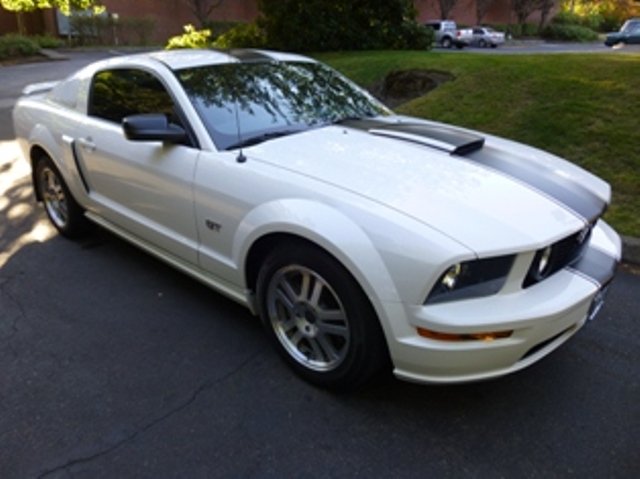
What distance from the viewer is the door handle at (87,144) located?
365 cm

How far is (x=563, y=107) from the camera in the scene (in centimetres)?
646

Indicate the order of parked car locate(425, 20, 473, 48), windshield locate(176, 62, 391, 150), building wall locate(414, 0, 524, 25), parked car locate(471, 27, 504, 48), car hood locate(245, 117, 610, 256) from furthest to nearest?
building wall locate(414, 0, 524, 25)
parked car locate(471, 27, 504, 48)
parked car locate(425, 20, 473, 48)
windshield locate(176, 62, 391, 150)
car hood locate(245, 117, 610, 256)

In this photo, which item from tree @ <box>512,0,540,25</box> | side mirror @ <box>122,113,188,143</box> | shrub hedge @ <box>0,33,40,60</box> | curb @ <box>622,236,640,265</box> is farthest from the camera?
tree @ <box>512,0,540,25</box>

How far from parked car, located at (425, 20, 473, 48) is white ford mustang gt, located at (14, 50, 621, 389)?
3327 centimetres

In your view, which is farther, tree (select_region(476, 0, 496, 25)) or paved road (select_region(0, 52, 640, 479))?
tree (select_region(476, 0, 496, 25))

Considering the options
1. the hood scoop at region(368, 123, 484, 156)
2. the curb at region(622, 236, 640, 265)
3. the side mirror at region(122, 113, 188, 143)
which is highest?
the side mirror at region(122, 113, 188, 143)

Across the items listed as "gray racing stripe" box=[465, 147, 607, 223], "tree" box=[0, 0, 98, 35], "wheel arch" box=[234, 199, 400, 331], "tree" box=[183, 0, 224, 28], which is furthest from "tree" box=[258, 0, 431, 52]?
"tree" box=[183, 0, 224, 28]

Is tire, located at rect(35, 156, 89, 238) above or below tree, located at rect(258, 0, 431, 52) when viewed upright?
below

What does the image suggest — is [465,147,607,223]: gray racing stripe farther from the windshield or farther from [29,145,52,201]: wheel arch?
[29,145,52,201]: wheel arch

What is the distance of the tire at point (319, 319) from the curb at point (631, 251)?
8.75 feet

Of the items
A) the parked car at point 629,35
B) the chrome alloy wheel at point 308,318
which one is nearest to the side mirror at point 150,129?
the chrome alloy wheel at point 308,318

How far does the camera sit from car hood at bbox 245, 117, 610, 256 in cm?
221

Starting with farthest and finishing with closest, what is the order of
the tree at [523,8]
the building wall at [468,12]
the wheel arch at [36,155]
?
1. the building wall at [468,12]
2. the tree at [523,8]
3. the wheel arch at [36,155]

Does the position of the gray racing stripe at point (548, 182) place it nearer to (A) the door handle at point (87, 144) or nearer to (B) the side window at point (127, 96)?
(B) the side window at point (127, 96)
